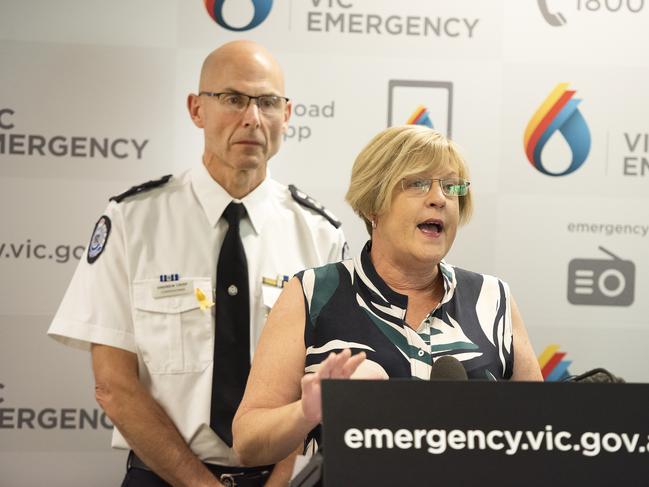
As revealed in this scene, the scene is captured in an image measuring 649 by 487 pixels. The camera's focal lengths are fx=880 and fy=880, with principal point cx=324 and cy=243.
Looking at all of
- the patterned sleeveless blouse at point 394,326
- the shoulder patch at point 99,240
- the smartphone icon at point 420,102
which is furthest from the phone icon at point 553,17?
the shoulder patch at point 99,240

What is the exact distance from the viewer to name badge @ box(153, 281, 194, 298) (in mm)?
2537

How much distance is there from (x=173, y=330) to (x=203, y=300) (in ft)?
0.40

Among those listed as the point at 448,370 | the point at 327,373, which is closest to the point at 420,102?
the point at 448,370

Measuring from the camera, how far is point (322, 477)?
1.20m

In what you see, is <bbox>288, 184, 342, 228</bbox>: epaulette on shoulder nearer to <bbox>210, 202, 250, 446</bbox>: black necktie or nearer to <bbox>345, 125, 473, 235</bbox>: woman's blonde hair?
<bbox>210, 202, 250, 446</bbox>: black necktie

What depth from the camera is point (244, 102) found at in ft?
8.55

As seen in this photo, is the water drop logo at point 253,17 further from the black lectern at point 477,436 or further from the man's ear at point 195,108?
the black lectern at point 477,436

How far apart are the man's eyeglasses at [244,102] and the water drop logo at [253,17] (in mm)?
496

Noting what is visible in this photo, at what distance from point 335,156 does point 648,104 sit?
1.15 meters

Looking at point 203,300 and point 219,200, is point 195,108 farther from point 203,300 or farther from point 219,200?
point 203,300

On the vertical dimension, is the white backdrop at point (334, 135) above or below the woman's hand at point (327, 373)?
above

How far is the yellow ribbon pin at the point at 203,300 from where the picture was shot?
2.54m

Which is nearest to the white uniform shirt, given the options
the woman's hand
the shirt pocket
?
the shirt pocket

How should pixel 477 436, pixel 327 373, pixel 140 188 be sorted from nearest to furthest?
pixel 477 436, pixel 327 373, pixel 140 188
